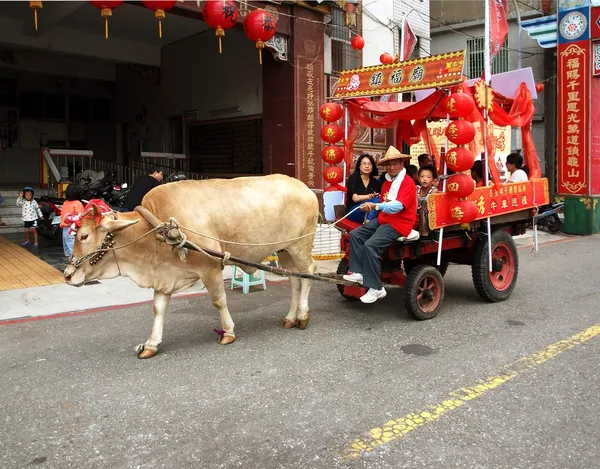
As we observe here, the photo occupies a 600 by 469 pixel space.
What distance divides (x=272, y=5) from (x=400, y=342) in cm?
793

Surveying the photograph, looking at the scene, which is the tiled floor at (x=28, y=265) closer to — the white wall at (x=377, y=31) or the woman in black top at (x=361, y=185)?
the woman in black top at (x=361, y=185)

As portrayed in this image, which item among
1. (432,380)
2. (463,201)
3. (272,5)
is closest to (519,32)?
(272,5)

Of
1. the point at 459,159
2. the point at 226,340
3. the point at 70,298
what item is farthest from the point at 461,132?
the point at 70,298

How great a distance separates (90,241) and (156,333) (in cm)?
96

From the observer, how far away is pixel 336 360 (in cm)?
449

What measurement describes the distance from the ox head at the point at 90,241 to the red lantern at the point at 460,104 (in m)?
3.37

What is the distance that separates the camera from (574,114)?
13242mm

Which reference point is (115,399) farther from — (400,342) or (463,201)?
(463,201)

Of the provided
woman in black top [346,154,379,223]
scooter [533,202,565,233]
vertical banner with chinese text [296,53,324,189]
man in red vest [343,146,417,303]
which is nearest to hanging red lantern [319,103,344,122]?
woman in black top [346,154,379,223]

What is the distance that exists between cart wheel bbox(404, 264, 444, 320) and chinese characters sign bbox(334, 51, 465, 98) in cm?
199

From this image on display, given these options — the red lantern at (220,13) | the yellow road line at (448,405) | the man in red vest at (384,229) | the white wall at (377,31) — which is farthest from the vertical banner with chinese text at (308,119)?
the yellow road line at (448,405)

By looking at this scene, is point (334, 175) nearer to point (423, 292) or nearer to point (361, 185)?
point (361, 185)

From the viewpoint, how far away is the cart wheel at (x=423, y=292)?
215 inches

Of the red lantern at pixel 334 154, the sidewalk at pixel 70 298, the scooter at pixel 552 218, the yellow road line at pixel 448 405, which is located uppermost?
the red lantern at pixel 334 154
